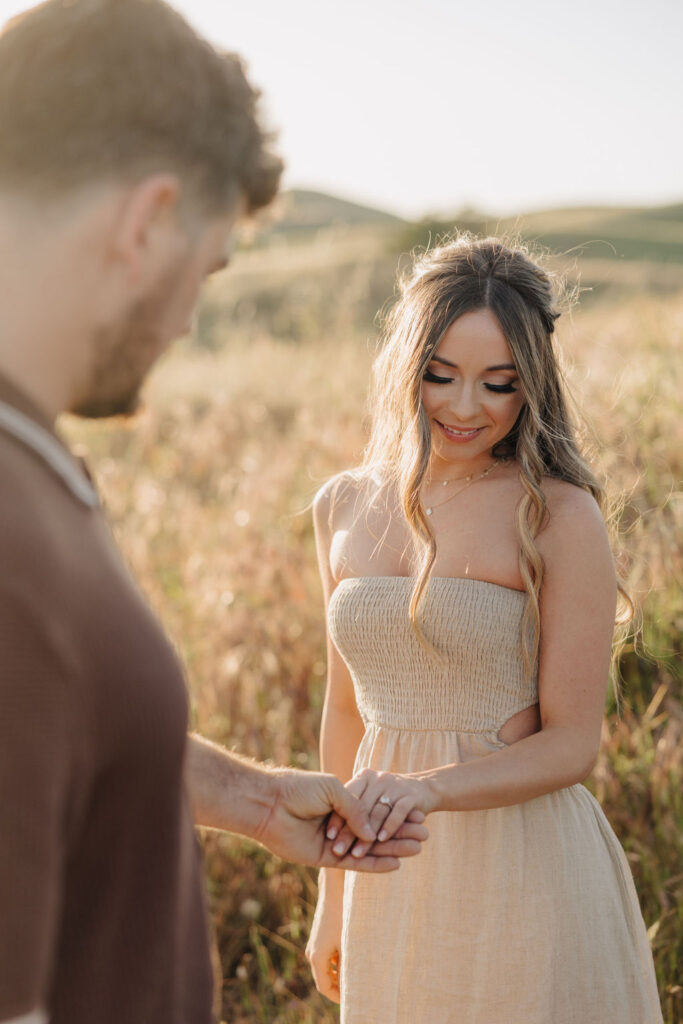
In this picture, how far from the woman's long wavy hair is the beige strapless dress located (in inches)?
4.1

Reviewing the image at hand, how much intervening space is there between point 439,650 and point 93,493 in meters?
1.42

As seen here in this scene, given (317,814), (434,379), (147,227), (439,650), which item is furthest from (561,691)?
(147,227)

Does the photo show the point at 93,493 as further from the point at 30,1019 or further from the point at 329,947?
the point at 329,947

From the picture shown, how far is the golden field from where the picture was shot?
3.44 m

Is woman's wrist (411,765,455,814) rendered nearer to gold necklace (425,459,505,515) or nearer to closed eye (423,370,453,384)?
gold necklace (425,459,505,515)

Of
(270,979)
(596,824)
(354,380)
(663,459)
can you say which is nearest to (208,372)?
(354,380)

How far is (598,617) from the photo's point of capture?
2283 millimetres

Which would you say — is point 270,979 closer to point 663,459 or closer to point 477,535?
point 477,535

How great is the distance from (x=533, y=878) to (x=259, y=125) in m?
1.84

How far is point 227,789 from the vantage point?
2.08 metres

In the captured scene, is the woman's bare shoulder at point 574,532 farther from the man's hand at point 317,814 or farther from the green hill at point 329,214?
the green hill at point 329,214

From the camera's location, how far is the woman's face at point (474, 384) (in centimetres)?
252

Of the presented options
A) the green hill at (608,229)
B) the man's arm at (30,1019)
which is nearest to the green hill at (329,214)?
the green hill at (608,229)

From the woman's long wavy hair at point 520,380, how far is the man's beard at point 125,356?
51.5 inches
